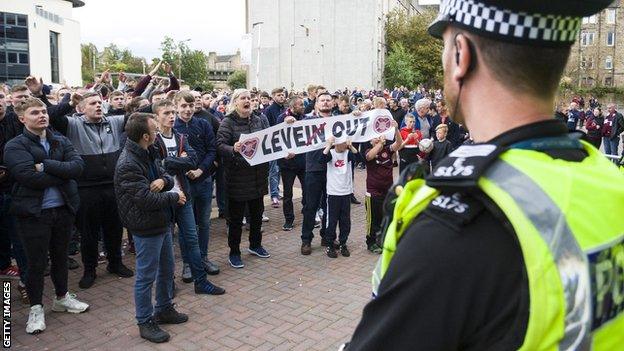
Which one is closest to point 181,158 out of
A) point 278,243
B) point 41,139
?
point 41,139

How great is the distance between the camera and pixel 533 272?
3.47 feet

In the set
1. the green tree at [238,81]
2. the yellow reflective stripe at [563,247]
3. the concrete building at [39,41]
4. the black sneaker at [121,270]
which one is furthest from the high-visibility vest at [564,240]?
the green tree at [238,81]

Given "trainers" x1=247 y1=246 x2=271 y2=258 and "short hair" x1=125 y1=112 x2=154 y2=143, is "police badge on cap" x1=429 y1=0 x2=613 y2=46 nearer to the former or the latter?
"short hair" x1=125 y1=112 x2=154 y2=143

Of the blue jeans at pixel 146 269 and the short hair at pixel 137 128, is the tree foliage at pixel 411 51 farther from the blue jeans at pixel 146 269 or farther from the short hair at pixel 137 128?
the blue jeans at pixel 146 269

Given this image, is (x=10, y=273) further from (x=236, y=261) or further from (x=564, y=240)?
(x=564, y=240)

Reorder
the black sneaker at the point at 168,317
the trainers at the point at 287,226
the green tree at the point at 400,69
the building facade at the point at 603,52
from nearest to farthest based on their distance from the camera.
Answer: the black sneaker at the point at 168,317, the trainers at the point at 287,226, the green tree at the point at 400,69, the building facade at the point at 603,52

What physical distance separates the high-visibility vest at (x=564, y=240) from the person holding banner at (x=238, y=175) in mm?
5832

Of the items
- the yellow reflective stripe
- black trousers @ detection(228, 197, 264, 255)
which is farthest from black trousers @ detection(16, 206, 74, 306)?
the yellow reflective stripe

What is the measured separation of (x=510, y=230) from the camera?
108 cm

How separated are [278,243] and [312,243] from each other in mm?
518

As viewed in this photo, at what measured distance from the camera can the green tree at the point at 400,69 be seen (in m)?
46.7

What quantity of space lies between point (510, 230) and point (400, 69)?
1850 inches

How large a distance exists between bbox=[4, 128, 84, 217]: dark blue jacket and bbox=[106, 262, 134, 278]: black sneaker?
1.46m

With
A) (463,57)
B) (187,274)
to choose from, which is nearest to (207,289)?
(187,274)
